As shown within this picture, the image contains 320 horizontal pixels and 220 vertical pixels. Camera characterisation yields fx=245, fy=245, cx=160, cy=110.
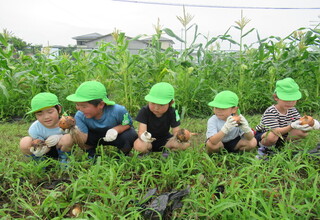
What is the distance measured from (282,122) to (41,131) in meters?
2.18

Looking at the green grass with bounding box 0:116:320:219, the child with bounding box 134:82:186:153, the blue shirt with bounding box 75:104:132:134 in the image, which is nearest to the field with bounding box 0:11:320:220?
the green grass with bounding box 0:116:320:219

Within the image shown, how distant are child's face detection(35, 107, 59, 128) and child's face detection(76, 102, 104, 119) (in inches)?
8.2

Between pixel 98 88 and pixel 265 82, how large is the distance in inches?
115

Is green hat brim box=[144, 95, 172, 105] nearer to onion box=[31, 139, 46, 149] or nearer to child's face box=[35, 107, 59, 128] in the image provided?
child's face box=[35, 107, 59, 128]

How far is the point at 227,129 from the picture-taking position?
1.89 meters

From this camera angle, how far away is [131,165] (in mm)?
1907

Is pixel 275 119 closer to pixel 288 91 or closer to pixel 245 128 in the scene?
pixel 288 91

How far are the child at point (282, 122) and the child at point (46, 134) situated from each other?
173 cm

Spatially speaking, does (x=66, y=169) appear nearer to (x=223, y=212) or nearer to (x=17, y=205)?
(x=17, y=205)

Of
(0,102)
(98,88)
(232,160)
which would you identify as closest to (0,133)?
(0,102)

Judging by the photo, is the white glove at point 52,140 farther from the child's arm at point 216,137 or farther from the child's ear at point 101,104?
the child's arm at point 216,137

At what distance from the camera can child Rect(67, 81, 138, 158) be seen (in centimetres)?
208

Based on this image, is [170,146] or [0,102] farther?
[0,102]

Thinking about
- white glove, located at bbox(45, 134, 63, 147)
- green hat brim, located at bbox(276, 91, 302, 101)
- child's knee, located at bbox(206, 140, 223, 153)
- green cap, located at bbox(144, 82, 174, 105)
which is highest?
green cap, located at bbox(144, 82, 174, 105)
